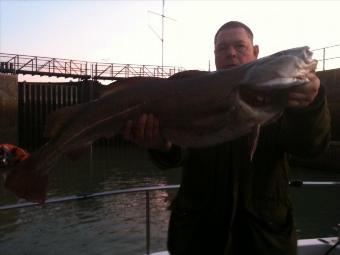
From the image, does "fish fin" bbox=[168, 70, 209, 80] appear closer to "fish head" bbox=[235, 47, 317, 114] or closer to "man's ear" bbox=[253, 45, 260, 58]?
"fish head" bbox=[235, 47, 317, 114]

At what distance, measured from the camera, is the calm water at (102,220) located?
1005cm

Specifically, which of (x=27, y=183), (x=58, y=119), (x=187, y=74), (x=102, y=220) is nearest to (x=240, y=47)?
(x=187, y=74)

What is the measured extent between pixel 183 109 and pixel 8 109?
27.8 metres

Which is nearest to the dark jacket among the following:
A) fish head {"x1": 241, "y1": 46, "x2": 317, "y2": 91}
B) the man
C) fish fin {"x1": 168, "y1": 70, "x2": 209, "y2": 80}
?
the man

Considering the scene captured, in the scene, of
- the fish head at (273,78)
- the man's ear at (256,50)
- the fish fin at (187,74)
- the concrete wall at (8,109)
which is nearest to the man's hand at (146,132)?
the fish fin at (187,74)

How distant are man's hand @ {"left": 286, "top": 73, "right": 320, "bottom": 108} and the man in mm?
105

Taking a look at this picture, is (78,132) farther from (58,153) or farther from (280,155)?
(280,155)

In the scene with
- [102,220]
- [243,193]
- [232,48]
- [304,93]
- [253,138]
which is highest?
[232,48]

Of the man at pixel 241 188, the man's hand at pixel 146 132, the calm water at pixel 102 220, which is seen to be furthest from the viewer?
the calm water at pixel 102 220

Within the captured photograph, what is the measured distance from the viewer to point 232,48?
3062 mm

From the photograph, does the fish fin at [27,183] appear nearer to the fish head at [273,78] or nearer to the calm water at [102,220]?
the fish head at [273,78]

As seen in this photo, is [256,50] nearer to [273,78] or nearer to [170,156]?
[273,78]

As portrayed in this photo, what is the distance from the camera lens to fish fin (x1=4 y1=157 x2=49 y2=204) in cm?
279

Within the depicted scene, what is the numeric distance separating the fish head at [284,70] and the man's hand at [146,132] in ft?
2.11
